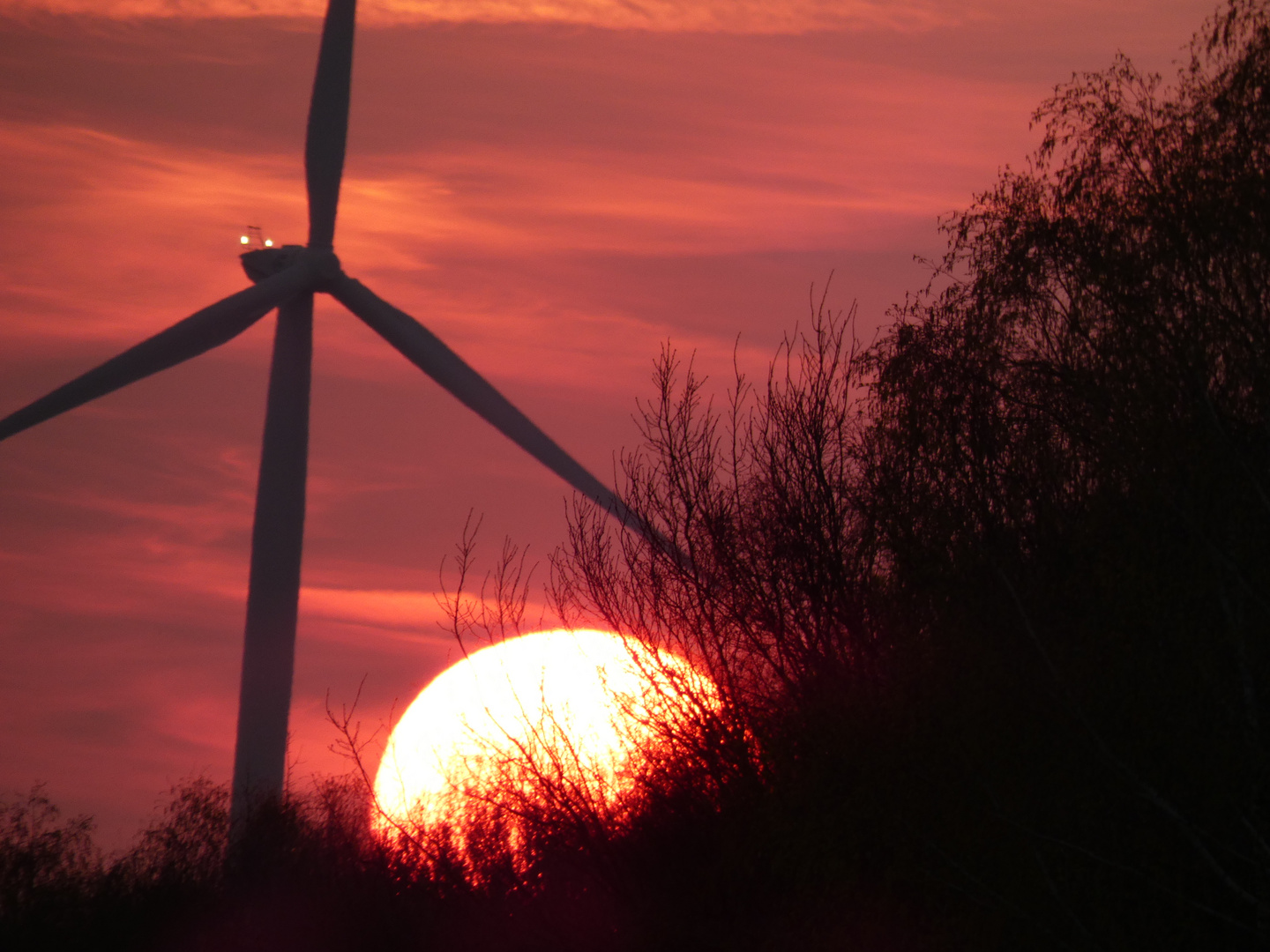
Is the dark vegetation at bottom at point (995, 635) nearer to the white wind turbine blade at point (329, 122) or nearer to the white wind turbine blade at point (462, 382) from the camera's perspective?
the white wind turbine blade at point (462, 382)

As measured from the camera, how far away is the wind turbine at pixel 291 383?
101 feet

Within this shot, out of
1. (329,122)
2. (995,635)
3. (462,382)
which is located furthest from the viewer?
(329,122)

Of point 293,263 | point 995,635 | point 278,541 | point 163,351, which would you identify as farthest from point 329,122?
point 995,635

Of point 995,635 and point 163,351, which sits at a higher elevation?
point 163,351

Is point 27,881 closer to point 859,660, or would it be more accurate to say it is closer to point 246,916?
point 246,916

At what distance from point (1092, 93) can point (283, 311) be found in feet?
64.5

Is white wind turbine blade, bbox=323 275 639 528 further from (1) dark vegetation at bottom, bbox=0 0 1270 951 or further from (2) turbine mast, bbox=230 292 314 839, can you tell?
(1) dark vegetation at bottom, bbox=0 0 1270 951

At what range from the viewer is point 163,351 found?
96.7ft

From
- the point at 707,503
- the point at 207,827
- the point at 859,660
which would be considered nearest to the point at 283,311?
the point at 207,827

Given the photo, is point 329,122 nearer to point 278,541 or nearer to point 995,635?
point 278,541

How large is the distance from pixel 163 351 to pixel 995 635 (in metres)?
20.0

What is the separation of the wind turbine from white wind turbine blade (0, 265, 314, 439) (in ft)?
0.15

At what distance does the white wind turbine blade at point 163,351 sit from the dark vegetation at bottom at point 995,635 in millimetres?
10834

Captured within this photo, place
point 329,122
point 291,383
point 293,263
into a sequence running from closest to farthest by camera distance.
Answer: point 329,122 < point 293,263 < point 291,383
